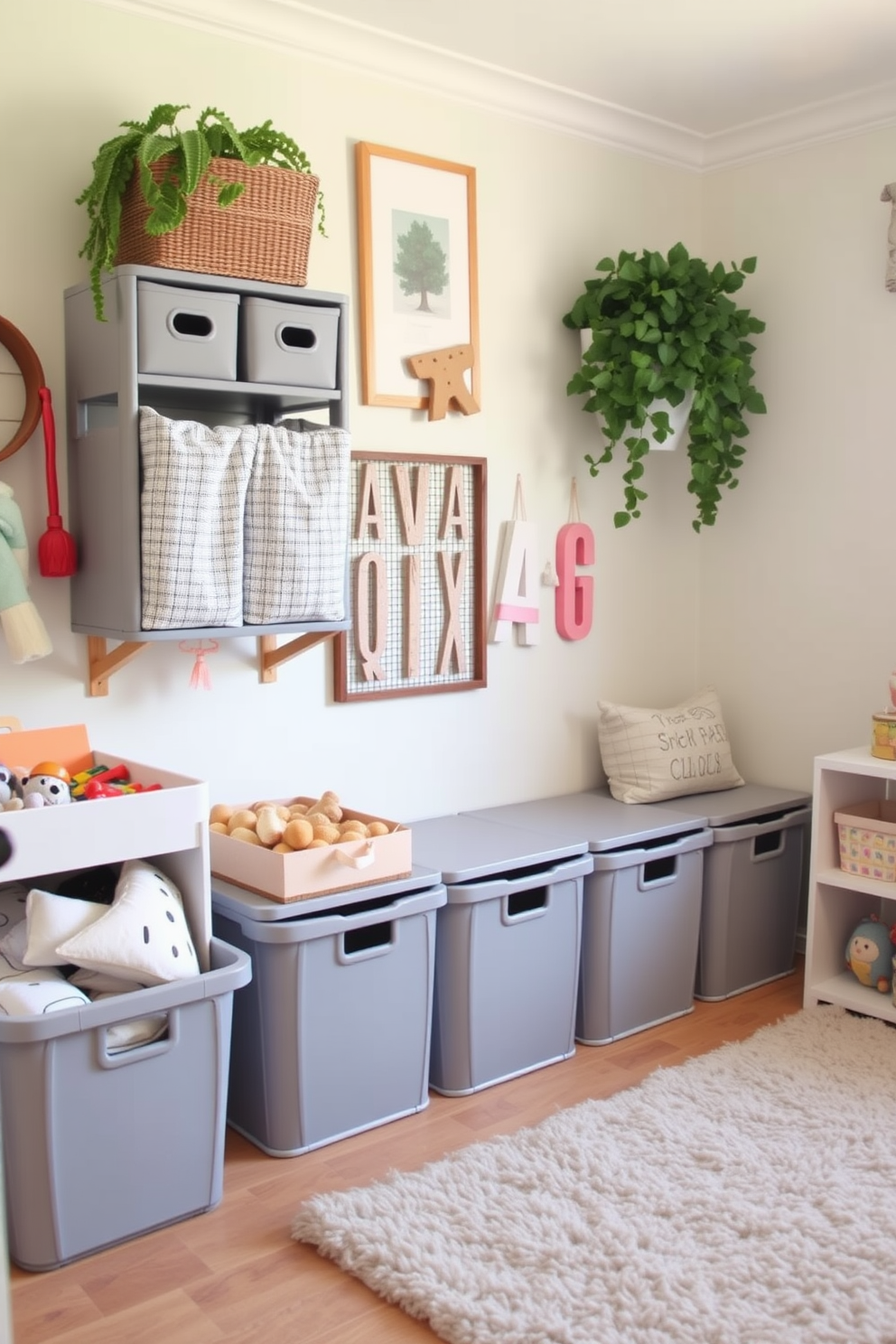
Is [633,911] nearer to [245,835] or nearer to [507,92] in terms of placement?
[245,835]

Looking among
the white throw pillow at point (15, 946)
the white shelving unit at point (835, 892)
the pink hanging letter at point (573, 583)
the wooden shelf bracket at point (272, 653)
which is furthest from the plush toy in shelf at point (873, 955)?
the white throw pillow at point (15, 946)

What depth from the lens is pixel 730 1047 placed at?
2713mm

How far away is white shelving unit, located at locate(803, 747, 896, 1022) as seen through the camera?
285 cm

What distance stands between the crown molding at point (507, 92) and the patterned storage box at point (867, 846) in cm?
172

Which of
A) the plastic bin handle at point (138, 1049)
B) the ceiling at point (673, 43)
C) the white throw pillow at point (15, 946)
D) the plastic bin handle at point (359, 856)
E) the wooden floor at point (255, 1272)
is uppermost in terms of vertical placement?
the ceiling at point (673, 43)

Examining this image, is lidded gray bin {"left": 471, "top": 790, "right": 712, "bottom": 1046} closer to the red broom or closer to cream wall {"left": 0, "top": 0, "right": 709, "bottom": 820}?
cream wall {"left": 0, "top": 0, "right": 709, "bottom": 820}

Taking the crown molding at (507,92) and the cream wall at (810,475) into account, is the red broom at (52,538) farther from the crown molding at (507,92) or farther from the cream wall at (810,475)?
the cream wall at (810,475)

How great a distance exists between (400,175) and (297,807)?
1448 mm

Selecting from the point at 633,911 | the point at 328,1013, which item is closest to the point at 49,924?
the point at 328,1013

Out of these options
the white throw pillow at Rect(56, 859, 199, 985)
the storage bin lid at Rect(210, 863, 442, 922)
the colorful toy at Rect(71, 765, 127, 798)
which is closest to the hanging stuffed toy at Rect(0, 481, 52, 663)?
the colorful toy at Rect(71, 765, 127, 798)

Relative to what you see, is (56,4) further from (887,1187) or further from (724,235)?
(887,1187)

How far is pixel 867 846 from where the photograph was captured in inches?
113

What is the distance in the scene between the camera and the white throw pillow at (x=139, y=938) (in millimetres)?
1935

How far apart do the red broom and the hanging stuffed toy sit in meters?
0.06
